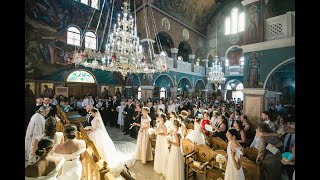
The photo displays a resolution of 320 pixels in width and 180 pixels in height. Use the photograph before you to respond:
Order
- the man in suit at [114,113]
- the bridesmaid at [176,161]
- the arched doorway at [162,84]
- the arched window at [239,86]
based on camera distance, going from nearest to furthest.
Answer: the bridesmaid at [176,161], the man in suit at [114,113], the arched doorway at [162,84], the arched window at [239,86]

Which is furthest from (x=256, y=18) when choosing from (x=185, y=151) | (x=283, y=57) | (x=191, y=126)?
(x=185, y=151)

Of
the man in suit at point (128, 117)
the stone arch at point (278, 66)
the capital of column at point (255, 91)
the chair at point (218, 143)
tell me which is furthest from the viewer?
the man in suit at point (128, 117)

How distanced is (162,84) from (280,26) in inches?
447

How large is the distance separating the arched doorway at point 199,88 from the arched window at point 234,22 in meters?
6.25

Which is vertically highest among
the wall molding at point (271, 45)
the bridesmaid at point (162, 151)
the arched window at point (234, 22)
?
the arched window at point (234, 22)

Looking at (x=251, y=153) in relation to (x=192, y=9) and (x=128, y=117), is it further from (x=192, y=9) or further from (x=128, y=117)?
(x=192, y=9)

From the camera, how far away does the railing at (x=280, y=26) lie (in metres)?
7.04

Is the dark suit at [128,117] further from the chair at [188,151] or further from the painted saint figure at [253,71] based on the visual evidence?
the painted saint figure at [253,71]

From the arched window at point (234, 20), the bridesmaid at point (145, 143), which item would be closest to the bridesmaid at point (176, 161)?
the bridesmaid at point (145, 143)

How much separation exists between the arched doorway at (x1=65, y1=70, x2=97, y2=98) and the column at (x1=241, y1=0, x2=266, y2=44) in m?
10.9

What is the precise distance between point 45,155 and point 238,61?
21007mm

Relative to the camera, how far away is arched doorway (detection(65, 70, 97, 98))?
1229 centimetres

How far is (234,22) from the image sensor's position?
1684 cm

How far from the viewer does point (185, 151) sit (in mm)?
4895
